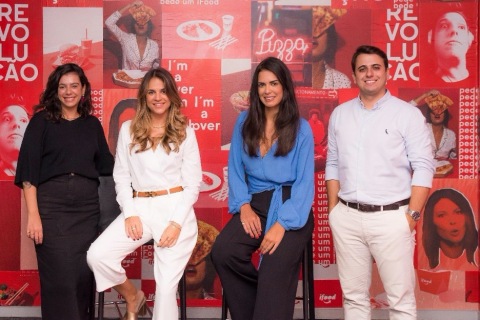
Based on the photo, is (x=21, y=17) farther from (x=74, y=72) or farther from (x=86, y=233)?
(x=86, y=233)

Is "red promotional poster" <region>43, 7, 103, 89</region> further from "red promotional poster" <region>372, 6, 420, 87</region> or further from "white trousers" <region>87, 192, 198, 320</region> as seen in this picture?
"red promotional poster" <region>372, 6, 420, 87</region>

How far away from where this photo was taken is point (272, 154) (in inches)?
133

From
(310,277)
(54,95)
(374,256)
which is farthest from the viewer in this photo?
(54,95)

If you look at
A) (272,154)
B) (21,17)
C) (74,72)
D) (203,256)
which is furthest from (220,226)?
(21,17)

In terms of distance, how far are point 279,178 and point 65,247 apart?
1.24 m

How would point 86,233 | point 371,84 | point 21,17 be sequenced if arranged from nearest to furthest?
point 371,84
point 86,233
point 21,17

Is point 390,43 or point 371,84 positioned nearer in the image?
point 371,84

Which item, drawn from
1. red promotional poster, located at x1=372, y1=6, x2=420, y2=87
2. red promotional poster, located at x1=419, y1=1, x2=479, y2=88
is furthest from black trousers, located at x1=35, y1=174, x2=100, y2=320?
red promotional poster, located at x1=419, y1=1, x2=479, y2=88

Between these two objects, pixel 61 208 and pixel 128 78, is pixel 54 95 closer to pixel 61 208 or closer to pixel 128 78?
pixel 61 208

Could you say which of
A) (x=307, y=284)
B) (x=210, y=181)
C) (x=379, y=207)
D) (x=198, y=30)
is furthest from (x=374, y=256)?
(x=198, y=30)

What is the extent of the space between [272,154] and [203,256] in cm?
132

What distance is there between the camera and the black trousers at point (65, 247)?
3576 mm

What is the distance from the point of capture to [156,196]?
3.43 meters

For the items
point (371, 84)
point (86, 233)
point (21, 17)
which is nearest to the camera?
point (371, 84)
